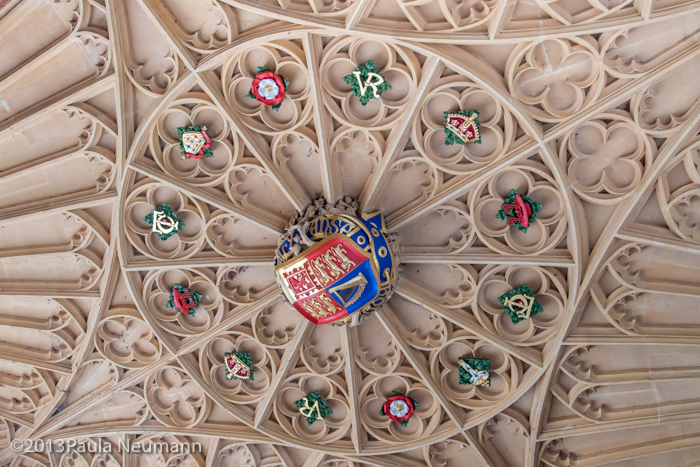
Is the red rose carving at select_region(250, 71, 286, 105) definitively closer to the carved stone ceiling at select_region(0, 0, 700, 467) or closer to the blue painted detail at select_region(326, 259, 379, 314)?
the carved stone ceiling at select_region(0, 0, 700, 467)

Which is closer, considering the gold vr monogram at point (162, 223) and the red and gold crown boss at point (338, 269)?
the red and gold crown boss at point (338, 269)

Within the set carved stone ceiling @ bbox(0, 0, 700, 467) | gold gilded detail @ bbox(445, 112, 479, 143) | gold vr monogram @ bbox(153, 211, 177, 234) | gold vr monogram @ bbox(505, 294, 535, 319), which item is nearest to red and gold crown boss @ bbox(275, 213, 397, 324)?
carved stone ceiling @ bbox(0, 0, 700, 467)

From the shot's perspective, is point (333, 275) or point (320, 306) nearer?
point (333, 275)

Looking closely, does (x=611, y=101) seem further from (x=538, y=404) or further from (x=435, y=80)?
(x=538, y=404)

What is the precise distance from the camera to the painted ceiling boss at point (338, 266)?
311 inches

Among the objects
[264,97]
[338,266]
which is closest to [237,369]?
[338,266]

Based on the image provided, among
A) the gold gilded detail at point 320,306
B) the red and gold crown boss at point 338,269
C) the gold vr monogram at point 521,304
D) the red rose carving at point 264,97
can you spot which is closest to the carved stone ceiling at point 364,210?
the red rose carving at point 264,97

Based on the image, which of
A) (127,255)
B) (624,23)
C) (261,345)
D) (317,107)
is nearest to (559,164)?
(624,23)

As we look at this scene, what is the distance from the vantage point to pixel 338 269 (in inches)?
309

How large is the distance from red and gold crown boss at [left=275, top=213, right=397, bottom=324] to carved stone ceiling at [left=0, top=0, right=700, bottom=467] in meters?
0.89

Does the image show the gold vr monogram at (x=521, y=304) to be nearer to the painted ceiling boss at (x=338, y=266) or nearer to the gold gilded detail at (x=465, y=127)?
the painted ceiling boss at (x=338, y=266)

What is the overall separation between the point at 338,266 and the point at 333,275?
0.49ft

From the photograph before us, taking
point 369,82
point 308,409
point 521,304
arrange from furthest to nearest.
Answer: point 308,409
point 521,304
point 369,82

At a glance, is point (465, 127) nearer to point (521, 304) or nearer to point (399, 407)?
point (521, 304)
